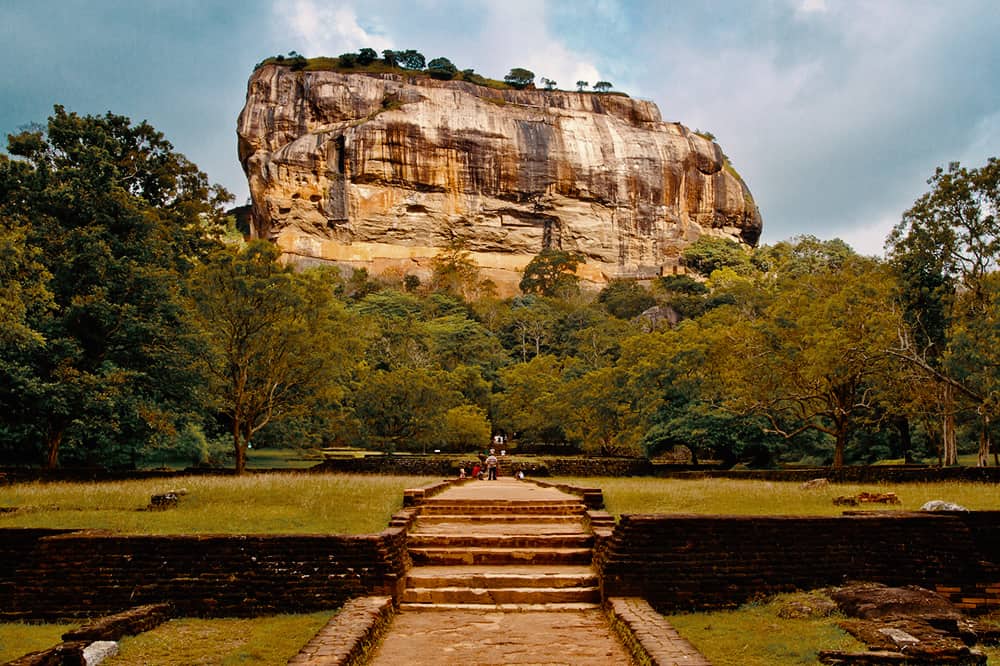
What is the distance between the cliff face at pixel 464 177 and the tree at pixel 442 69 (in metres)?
4.99

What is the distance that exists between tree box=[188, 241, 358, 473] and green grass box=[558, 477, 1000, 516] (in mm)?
10888

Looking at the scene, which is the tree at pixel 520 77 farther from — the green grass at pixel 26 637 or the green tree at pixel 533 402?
the green grass at pixel 26 637

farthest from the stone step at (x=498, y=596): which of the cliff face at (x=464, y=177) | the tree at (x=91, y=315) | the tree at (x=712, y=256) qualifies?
the cliff face at (x=464, y=177)

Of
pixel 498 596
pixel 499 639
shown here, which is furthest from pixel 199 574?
pixel 499 639

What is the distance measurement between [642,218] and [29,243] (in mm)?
71011

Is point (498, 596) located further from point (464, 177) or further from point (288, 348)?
point (464, 177)

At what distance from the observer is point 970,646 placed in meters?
6.34

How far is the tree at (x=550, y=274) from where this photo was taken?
7169cm

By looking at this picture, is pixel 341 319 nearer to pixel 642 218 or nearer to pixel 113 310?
pixel 113 310

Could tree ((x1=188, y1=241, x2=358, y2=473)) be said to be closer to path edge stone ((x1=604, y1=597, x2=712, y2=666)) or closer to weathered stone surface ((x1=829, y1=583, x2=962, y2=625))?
path edge stone ((x1=604, y1=597, x2=712, y2=666))

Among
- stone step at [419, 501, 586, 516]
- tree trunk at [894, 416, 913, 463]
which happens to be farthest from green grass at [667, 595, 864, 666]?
tree trunk at [894, 416, 913, 463]

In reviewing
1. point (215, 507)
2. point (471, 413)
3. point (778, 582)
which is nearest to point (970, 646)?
point (778, 582)

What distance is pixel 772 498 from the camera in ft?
39.3

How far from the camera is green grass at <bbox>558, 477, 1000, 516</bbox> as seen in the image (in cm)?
1071
